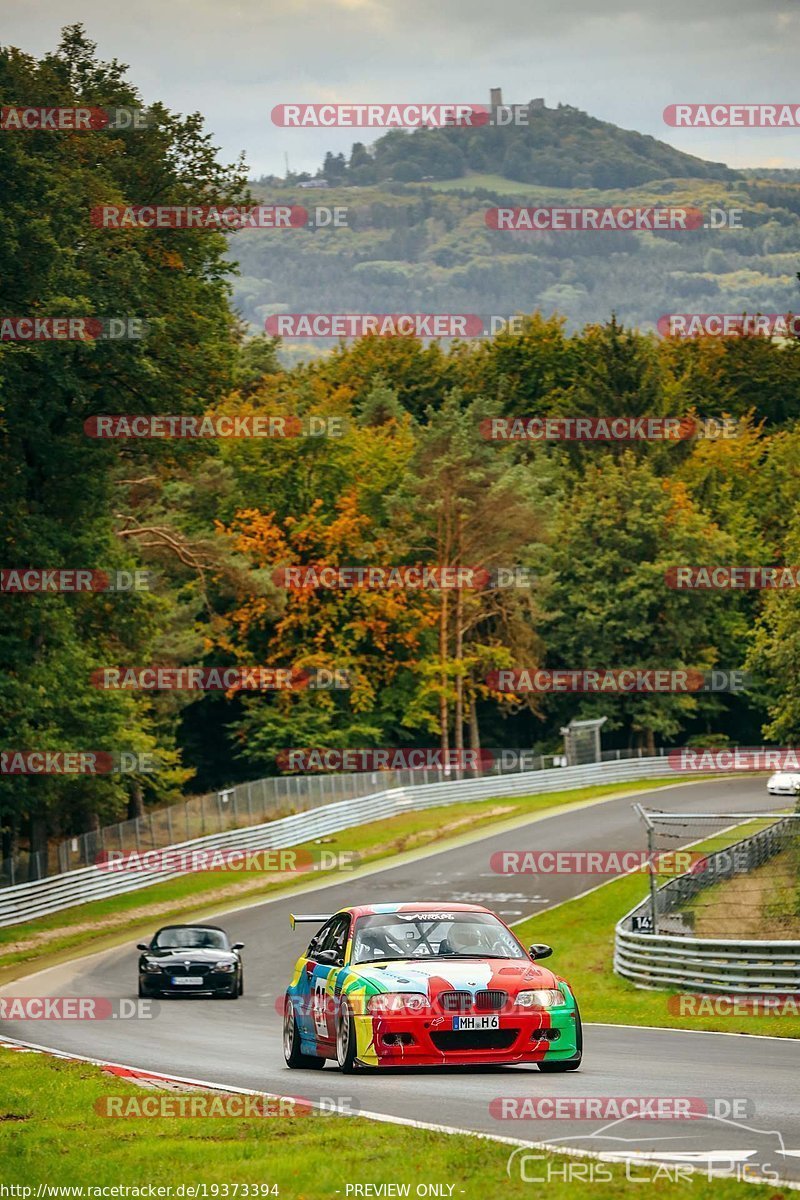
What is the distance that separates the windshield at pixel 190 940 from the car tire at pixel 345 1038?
49.7 feet

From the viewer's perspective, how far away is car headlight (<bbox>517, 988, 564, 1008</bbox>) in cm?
1316

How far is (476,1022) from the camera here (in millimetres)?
13125

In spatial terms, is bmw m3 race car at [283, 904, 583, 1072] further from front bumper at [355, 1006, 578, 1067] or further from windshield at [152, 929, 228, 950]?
windshield at [152, 929, 228, 950]

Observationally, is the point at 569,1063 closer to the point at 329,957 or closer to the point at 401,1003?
the point at 401,1003

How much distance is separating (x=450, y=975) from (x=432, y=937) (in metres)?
1.13

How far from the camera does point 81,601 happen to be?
142ft

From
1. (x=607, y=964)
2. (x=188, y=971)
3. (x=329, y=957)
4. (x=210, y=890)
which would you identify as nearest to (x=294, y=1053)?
(x=329, y=957)

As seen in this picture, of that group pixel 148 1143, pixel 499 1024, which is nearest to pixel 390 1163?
pixel 148 1143

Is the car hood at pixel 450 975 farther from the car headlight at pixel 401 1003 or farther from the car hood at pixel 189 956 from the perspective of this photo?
the car hood at pixel 189 956

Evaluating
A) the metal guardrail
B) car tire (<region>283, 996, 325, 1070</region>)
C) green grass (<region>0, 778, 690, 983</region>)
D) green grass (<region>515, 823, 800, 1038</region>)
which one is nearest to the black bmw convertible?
green grass (<region>515, 823, 800, 1038</region>)

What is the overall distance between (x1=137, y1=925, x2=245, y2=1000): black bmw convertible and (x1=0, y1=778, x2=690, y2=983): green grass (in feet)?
23.7

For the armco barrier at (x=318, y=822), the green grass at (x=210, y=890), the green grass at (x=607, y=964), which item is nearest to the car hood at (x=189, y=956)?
the green grass at (x=607, y=964)

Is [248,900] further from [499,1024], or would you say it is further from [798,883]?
[499,1024]

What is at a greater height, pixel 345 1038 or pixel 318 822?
pixel 345 1038
